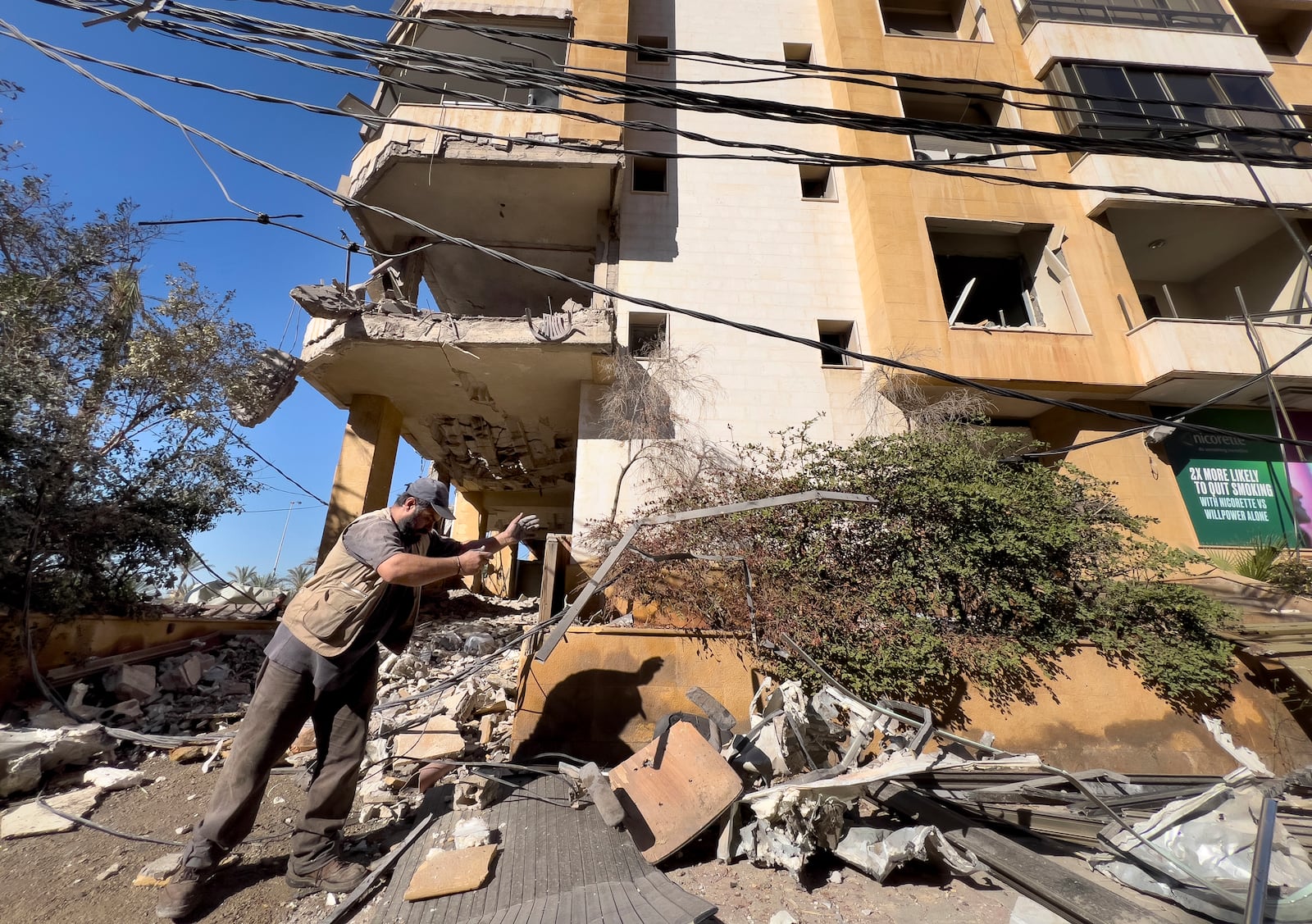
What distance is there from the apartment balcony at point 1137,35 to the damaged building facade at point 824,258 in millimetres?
68

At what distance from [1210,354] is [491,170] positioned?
12.4m

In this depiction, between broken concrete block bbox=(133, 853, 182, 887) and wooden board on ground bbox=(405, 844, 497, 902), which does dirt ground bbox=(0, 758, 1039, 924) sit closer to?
broken concrete block bbox=(133, 853, 182, 887)

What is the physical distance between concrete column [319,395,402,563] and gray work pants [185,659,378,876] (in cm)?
552

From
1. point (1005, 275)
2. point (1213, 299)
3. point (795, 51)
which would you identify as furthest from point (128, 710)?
point (1213, 299)

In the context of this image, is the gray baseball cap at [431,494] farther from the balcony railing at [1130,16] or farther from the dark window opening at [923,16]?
the dark window opening at [923,16]

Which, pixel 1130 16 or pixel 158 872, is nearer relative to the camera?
pixel 158 872

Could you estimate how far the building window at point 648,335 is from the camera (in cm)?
913

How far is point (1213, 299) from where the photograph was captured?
37.8ft

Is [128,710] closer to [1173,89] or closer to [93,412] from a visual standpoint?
[93,412]

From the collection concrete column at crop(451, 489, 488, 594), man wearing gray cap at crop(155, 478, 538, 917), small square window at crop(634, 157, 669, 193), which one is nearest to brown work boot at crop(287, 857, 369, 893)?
man wearing gray cap at crop(155, 478, 538, 917)

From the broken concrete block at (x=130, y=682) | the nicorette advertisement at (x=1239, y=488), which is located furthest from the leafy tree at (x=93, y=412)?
the nicorette advertisement at (x=1239, y=488)

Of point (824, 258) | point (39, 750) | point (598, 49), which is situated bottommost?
point (39, 750)

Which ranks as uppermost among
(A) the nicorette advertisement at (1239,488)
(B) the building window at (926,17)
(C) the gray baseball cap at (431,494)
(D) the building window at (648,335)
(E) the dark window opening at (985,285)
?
(B) the building window at (926,17)

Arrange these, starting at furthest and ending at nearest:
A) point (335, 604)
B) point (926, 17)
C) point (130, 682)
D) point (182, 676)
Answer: point (926, 17) < point (182, 676) < point (130, 682) < point (335, 604)
